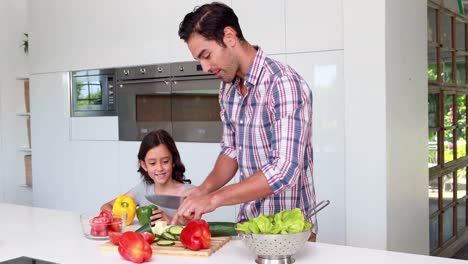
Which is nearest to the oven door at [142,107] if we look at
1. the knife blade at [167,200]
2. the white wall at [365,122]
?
the white wall at [365,122]

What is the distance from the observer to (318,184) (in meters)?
3.03

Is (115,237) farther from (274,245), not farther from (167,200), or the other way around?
(274,245)

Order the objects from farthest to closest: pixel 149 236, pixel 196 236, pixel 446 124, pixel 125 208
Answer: pixel 446 124
pixel 125 208
pixel 149 236
pixel 196 236

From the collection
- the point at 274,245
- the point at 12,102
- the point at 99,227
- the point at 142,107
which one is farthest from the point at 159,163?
the point at 12,102

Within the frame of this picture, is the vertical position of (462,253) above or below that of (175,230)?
below

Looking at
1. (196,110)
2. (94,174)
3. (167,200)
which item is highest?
(196,110)

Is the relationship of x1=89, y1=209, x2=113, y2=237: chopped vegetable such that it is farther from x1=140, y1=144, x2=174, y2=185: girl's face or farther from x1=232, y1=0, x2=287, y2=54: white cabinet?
x1=232, y1=0, x2=287, y2=54: white cabinet

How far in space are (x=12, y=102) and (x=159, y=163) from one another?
3162 millimetres

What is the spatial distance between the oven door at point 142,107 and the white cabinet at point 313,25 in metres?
1.03

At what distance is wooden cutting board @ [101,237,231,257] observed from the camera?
1.53 meters

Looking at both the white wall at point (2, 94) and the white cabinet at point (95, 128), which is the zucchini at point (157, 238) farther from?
the white wall at point (2, 94)

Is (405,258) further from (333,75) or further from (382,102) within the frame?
(333,75)

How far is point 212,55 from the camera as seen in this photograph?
1.77 metres

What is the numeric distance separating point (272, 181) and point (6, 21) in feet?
13.8
